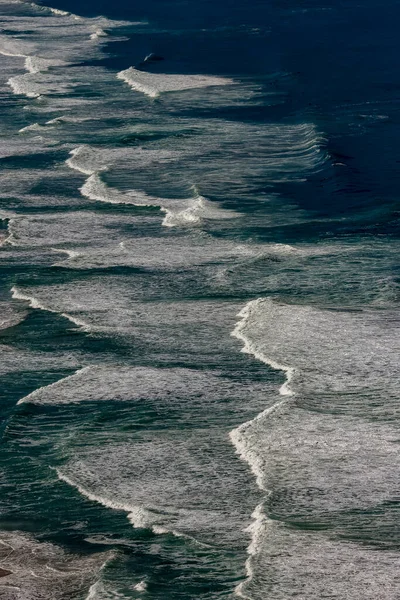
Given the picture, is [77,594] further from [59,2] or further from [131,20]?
[59,2]

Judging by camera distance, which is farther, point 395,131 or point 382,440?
point 395,131

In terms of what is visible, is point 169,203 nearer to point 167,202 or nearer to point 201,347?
point 167,202

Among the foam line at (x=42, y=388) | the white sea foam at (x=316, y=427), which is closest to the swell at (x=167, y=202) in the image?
the white sea foam at (x=316, y=427)

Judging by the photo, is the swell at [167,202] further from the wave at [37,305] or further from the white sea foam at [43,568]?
the white sea foam at [43,568]

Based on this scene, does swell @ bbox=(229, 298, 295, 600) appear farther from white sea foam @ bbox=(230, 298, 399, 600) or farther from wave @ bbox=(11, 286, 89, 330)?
wave @ bbox=(11, 286, 89, 330)

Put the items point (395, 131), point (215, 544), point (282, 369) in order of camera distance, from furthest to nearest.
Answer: point (395, 131) < point (282, 369) < point (215, 544)

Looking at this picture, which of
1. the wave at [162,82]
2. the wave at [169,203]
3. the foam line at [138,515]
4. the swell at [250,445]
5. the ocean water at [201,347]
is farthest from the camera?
the wave at [162,82]

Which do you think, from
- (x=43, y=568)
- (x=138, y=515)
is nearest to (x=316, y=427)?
(x=138, y=515)

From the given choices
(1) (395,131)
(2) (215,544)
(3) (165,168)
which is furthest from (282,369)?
(1) (395,131)

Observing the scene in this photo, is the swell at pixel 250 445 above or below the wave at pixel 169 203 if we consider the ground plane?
below
